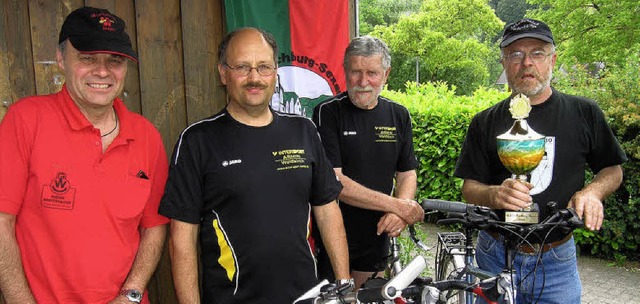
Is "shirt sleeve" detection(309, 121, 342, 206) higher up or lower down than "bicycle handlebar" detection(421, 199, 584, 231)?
higher up

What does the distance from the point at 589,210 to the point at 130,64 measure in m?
2.83

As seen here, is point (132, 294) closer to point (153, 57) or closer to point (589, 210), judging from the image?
point (153, 57)

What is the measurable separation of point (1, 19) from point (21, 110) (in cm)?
94

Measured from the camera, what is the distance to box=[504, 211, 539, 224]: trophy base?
2.44 metres

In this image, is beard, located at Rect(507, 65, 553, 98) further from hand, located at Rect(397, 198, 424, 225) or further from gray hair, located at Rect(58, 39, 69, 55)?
gray hair, located at Rect(58, 39, 69, 55)

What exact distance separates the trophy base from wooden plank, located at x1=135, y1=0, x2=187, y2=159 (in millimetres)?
2256

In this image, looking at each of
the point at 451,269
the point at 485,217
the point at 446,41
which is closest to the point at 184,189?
the point at 485,217

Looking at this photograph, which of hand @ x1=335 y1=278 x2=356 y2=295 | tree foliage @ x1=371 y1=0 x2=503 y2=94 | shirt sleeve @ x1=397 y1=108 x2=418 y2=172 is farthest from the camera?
tree foliage @ x1=371 y1=0 x2=503 y2=94

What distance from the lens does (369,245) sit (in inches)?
137

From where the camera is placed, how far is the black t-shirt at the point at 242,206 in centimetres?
239

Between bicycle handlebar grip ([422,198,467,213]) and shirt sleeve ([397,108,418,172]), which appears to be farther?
shirt sleeve ([397,108,418,172])

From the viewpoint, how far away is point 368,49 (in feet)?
11.0

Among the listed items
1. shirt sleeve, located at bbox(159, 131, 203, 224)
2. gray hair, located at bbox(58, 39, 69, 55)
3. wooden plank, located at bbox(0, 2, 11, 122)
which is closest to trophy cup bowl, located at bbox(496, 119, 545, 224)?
shirt sleeve, located at bbox(159, 131, 203, 224)

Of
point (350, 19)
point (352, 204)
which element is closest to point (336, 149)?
point (352, 204)
